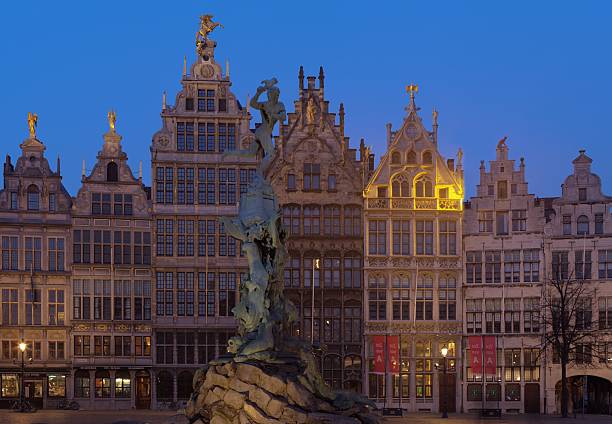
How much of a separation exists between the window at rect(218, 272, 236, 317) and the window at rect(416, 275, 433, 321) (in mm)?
10318

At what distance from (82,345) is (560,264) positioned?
88.0 feet

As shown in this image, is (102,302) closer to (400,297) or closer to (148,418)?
(148,418)

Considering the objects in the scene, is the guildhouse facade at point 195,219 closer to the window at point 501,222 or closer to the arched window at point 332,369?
the arched window at point 332,369

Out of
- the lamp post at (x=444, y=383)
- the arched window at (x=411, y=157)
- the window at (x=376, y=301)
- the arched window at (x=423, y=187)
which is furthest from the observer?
the arched window at (x=411, y=157)

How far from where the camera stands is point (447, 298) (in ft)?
202

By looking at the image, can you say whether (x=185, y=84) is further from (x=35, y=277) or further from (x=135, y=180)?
(x=35, y=277)

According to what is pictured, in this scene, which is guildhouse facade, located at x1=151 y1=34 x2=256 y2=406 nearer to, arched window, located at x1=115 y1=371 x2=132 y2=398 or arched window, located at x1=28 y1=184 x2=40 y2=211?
arched window, located at x1=115 y1=371 x2=132 y2=398

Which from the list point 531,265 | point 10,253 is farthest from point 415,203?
point 10,253

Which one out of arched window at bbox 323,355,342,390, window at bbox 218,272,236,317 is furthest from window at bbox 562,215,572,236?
window at bbox 218,272,236,317

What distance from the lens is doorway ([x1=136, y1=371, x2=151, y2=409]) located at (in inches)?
2392

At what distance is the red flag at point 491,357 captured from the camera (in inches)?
2360

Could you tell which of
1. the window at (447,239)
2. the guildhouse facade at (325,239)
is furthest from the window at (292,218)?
the window at (447,239)

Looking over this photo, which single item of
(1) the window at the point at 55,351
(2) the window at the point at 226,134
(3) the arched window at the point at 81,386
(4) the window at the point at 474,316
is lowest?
(3) the arched window at the point at 81,386

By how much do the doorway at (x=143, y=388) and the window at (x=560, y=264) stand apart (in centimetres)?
2331
